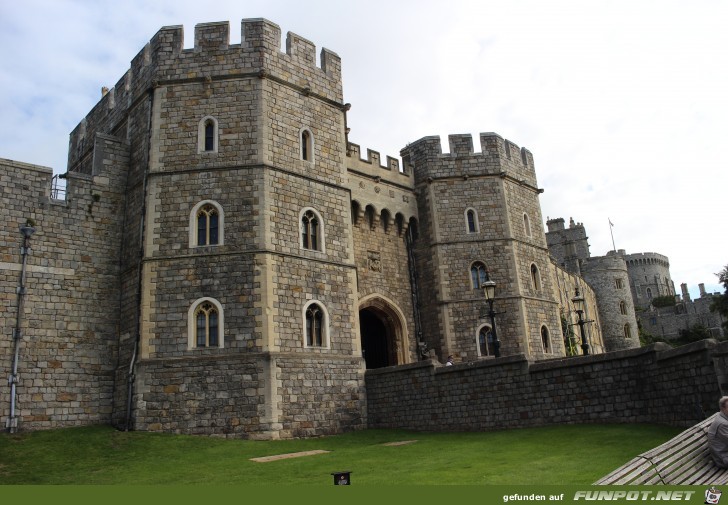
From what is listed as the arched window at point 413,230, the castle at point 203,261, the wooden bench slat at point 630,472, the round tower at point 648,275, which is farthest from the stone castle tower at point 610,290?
the wooden bench slat at point 630,472

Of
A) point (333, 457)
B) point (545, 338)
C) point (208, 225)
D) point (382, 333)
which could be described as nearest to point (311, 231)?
point (208, 225)

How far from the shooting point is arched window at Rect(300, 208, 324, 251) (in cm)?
1883

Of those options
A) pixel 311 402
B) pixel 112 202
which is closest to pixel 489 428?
pixel 311 402

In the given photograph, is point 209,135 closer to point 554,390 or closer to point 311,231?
point 311,231

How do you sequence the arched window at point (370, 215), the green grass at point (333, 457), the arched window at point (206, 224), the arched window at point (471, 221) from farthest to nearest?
the arched window at point (471, 221), the arched window at point (370, 215), the arched window at point (206, 224), the green grass at point (333, 457)

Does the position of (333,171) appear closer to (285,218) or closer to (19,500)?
(285,218)

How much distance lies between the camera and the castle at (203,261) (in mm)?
16359

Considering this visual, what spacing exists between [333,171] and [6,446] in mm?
11696

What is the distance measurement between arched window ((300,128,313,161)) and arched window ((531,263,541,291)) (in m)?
10.6

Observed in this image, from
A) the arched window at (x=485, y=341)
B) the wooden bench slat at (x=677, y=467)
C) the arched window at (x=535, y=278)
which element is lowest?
the wooden bench slat at (x=677, y=467)

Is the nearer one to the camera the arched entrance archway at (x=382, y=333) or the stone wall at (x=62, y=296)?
the stone wall at (x=62, y=296)

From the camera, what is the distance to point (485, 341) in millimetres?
23344

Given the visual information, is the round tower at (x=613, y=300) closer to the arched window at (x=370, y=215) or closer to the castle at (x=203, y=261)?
the castle at (x=203, y=261)

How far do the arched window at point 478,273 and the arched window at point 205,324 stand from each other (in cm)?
1070
